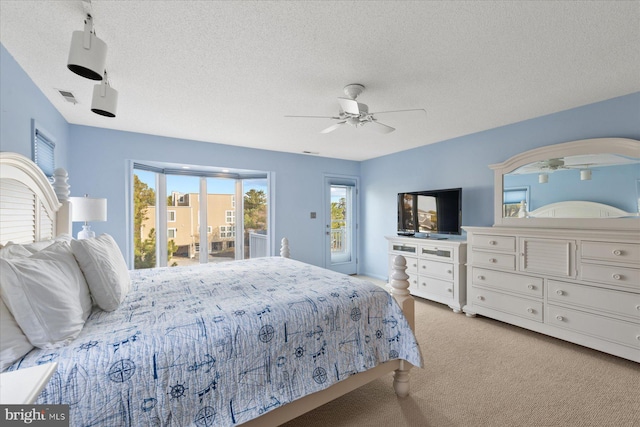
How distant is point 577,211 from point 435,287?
6.03ft

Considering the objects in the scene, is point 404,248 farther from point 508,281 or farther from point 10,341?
point 10,341

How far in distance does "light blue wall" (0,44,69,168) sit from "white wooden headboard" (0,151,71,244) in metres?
0.22

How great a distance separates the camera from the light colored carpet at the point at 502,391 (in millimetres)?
1791

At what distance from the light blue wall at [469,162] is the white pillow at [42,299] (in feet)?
13.8

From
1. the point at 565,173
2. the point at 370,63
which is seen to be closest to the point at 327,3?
the point at 370,63

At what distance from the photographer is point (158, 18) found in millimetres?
1584

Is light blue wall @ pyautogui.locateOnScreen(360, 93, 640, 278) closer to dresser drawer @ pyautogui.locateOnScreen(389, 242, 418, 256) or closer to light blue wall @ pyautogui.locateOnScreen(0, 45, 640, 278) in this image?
light blue wall @ pyautogui.locateOnScreen(0, 45, 640, 278)

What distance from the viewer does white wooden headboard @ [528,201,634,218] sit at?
266 centimetres

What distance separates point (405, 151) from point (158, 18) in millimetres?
4135

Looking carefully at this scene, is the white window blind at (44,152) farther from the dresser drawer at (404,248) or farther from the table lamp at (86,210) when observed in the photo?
the dresser drawer at (404,248)

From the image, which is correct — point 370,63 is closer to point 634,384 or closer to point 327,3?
point 327,3

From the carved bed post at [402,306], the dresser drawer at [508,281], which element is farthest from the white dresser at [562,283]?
the carved bed post at [402,306]

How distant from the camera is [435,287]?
396cm

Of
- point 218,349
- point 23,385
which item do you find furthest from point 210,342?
point 23,385
